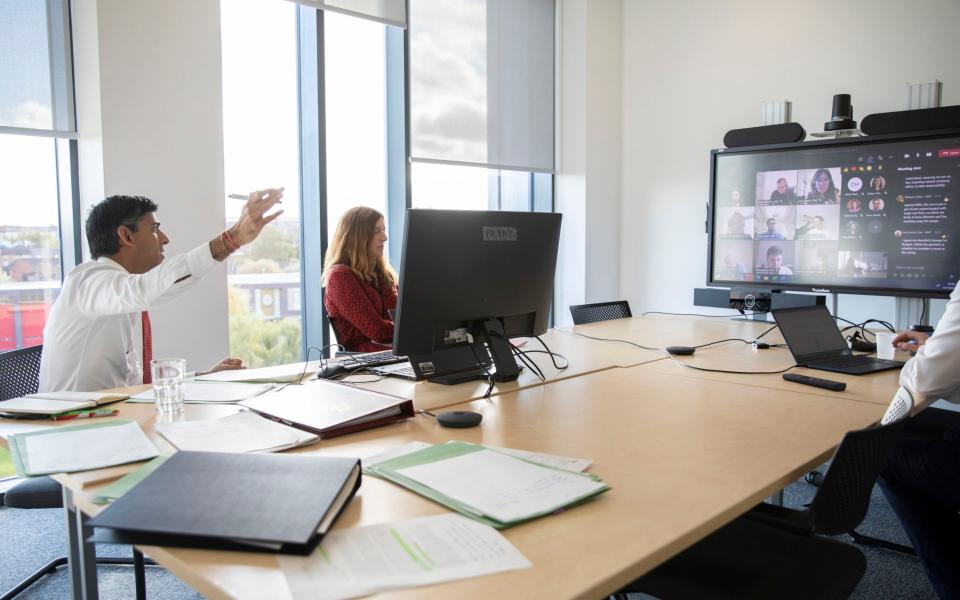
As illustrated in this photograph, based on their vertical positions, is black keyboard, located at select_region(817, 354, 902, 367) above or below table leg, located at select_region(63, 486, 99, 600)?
above

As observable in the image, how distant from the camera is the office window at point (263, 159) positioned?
12.2 feet

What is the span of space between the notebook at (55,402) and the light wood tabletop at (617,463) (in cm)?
9

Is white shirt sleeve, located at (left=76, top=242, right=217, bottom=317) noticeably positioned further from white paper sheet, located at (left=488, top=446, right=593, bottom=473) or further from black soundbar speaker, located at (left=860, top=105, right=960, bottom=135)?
black soundbar speaker, located at (left=860, top=105, right=960, bottom=135)

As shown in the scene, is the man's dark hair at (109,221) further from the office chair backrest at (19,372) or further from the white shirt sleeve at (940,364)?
the white shirt sleeve at (940,364)

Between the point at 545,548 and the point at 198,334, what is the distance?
2.84 m

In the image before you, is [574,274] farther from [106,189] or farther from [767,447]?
[767,447]

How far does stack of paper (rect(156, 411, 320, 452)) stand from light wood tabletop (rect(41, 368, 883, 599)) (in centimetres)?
6

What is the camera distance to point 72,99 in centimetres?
314

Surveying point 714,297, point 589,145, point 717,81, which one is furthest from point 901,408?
point 589,145

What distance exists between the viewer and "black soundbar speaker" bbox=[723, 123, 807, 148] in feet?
13.1

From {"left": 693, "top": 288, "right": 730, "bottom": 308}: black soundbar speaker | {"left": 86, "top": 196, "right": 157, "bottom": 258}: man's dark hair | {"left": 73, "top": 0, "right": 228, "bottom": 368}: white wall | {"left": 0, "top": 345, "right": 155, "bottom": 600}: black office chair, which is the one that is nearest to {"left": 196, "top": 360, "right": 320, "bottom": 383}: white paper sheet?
{"left": 0, "top": 345, "right": 155, "bottom": 600}: black office chair

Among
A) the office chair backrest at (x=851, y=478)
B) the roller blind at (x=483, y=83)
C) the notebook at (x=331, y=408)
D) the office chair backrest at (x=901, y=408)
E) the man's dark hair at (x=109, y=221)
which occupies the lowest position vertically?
the office chair backrest at (x=851, y=478)

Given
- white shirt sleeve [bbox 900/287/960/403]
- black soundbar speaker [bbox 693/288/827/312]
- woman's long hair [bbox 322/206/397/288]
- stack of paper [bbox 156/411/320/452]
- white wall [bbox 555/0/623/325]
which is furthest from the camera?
white wall [bbox 555/0/623/325]

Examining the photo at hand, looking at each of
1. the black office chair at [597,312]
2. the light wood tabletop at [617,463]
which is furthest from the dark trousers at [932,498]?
the black office chair at [597,312]
